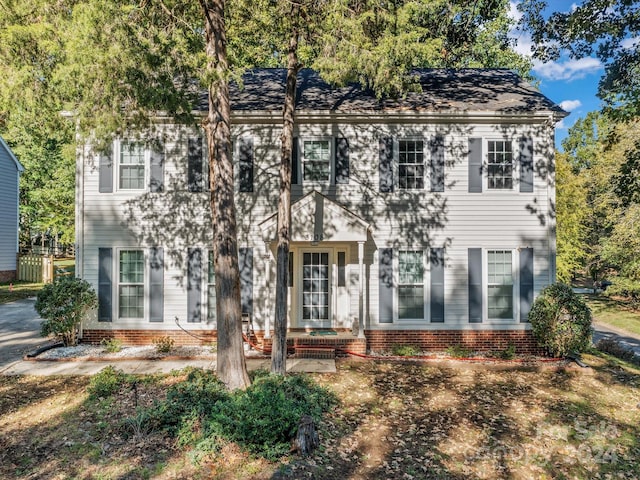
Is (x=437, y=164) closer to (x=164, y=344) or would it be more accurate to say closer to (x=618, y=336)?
(x=164, y=344)

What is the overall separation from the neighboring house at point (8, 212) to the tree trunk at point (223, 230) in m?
19.9

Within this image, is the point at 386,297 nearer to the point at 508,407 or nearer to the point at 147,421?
the point at 508,407

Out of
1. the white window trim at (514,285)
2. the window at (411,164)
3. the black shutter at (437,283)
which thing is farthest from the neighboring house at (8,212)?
the white window trim at (514,285)

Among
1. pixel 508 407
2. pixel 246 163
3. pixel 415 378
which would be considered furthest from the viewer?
pixel 246 163

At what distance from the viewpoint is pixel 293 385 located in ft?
20.0

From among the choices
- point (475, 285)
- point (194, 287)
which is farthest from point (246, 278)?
point (475, 285)

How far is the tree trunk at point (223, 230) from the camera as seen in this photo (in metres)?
6.30

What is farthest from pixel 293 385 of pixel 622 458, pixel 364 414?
pixel 622 458

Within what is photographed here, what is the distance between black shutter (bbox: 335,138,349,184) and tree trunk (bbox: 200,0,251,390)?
3848mm

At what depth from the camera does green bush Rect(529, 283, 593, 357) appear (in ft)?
27.6

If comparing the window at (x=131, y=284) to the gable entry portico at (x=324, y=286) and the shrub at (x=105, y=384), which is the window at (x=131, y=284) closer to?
the shrub at (x=105, y=384)

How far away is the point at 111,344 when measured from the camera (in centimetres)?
931

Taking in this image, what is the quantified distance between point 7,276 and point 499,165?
81.0 feet

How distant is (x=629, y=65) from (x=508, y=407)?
9.48 m
